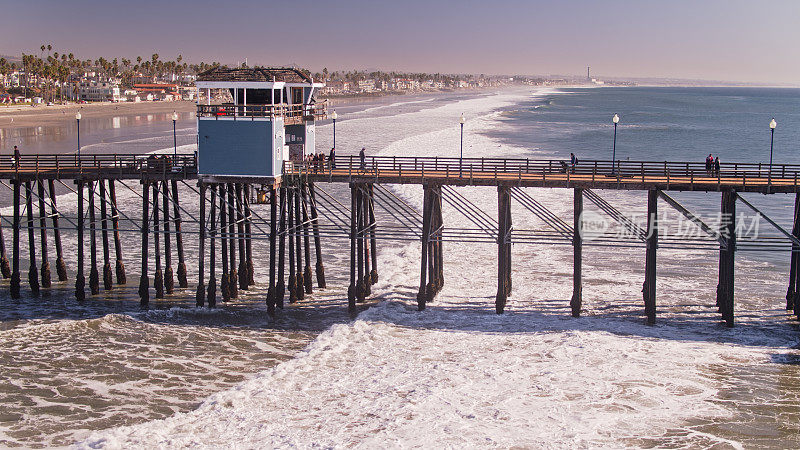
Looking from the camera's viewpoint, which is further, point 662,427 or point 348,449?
point 662,427

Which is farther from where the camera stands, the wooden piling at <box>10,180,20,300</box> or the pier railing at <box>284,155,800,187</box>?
the wooden piling at <box>10,180,20,300</box>

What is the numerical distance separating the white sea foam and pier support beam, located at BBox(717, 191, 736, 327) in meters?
0.78

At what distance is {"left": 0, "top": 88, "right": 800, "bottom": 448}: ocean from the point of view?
2105cm

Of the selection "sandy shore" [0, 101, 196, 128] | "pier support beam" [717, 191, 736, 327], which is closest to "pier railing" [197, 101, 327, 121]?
"pier support beam" [717, 191, 736, 327]

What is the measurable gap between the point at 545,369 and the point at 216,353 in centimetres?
1109

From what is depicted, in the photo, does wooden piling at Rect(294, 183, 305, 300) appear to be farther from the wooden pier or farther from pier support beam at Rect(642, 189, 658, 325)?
pier support beam at Rect(642, 189, 658, 325)

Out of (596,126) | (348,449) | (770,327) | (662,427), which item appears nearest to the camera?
(348,449)

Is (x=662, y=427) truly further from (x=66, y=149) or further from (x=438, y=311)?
(x=66, y=149)

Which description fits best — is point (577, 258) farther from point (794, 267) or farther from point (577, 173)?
point (794, 267)

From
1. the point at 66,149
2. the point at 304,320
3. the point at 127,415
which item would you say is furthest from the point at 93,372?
the point at 66,149

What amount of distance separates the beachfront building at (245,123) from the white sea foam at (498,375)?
24.8ft

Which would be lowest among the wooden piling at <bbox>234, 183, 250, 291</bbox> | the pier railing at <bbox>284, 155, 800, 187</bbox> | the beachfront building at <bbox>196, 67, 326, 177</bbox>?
the wooden piling at <bbox>234, 183, 250, 291</bbox>

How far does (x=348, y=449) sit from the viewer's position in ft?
65.1

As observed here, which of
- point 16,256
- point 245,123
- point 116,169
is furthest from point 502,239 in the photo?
point 16,256
